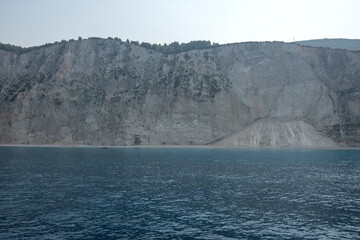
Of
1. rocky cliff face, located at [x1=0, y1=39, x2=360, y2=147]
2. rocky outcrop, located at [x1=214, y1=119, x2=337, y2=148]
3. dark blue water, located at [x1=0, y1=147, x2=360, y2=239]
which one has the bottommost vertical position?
dark blue water, located at [x1=0, y1=147, x2=360, y2=239]

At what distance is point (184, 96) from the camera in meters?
129

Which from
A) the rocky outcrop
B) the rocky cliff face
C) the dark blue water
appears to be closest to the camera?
the dark blue water

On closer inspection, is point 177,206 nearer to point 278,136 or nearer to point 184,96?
point 278,136

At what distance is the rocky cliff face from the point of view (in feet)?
398

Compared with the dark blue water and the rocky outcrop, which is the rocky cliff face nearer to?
the rocky outcrop

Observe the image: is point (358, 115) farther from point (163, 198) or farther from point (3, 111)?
point (3, 111)

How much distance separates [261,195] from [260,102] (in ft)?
324

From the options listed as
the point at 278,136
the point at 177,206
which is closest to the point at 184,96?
the point at 278,136

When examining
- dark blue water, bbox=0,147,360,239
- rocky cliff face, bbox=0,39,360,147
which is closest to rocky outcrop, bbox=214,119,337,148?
rocky cliff face, bbox=0,39,360,147

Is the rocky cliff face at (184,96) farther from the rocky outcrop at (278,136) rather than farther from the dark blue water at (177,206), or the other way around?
the dark blue water at (177,206)

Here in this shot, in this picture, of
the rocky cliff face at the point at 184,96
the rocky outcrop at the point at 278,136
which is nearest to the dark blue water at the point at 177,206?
the rocky outcrop at the point at 278,136

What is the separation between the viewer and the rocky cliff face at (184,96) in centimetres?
12125

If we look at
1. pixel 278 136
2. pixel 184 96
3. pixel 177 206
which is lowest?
pixel 177 206

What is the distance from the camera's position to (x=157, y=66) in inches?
5541
